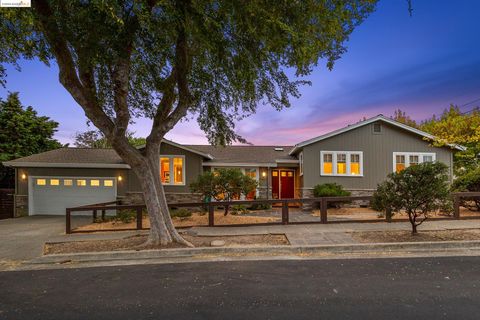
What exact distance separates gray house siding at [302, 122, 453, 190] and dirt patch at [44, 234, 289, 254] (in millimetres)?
8251

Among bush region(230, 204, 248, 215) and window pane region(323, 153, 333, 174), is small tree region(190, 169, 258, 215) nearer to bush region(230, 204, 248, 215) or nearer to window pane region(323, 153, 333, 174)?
bush region(230, 204, 248, 215)

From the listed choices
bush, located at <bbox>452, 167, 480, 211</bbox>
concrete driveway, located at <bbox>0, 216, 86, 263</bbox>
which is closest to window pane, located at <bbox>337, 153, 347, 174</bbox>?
bush, located at <bbox>452, 167, 480, 211</bbox>

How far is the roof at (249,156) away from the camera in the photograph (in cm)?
1752

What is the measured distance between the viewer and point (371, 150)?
52.1ft

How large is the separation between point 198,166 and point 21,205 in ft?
35.6

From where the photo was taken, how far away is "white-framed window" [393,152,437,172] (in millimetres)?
15789

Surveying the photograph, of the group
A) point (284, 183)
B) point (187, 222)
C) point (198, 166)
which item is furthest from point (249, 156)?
point (187, 222)

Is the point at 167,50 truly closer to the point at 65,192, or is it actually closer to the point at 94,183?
the point at 94,183

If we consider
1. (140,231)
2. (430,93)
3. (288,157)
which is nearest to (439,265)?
(140,231)

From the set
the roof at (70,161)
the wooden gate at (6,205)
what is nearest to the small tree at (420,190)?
the roof at (70,161)

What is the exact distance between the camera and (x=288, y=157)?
18.8m

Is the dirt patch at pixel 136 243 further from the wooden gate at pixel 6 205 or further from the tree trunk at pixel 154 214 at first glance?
the wooden gate at pixel 6 205

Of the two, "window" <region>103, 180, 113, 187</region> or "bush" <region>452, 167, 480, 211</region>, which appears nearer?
"bush" <region>452, 167, 480, 211</region>

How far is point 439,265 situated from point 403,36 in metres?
13.8
